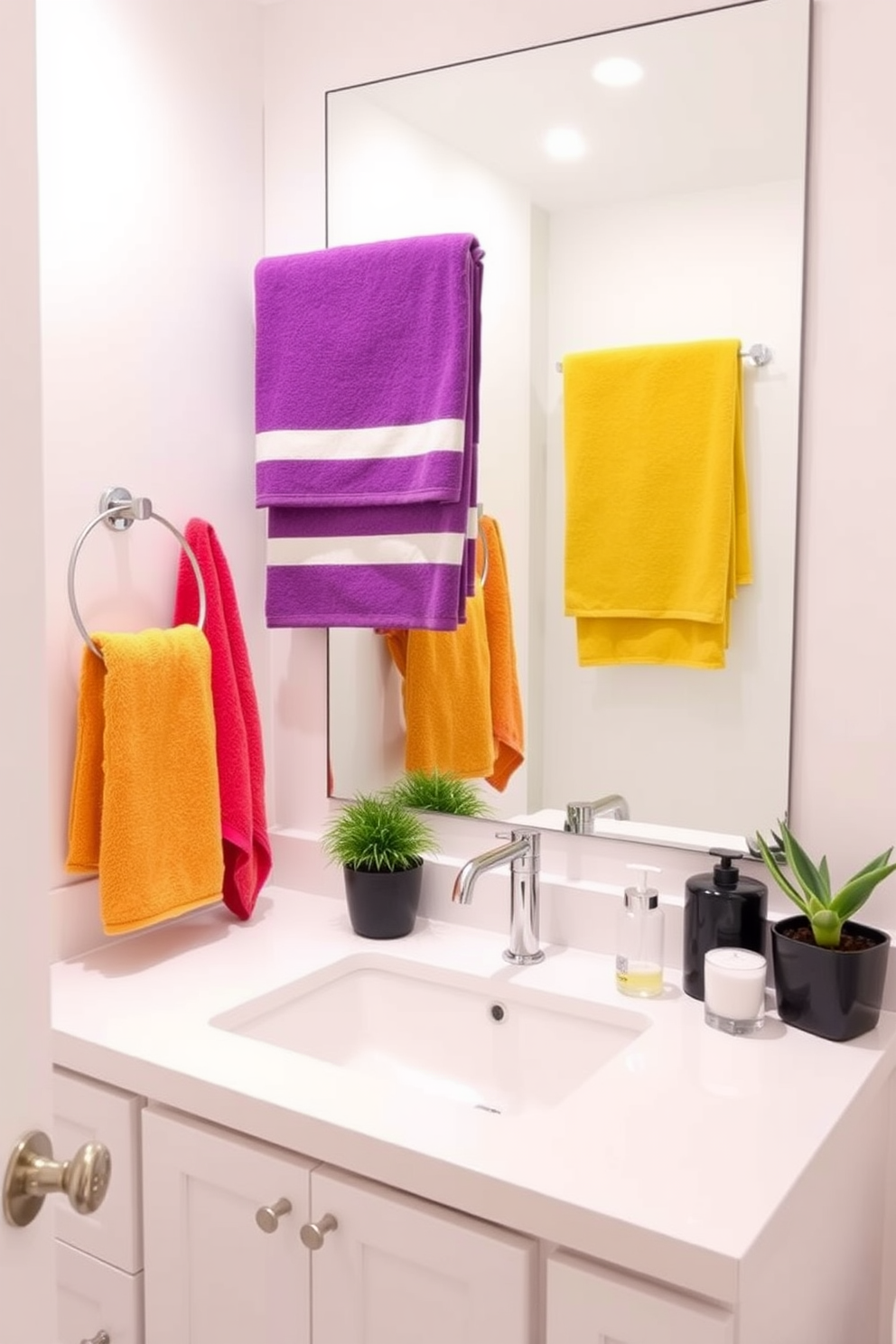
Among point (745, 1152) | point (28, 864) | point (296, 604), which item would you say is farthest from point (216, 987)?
point (28, 864)

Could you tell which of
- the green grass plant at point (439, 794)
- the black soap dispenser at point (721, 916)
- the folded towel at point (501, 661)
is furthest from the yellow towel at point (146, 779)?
the black soap dispenser at point (721, 916)

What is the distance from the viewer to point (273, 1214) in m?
1.19

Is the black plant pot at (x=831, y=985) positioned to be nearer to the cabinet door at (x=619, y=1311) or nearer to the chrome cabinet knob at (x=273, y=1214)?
the cabinet door at (x=619, y=1311)

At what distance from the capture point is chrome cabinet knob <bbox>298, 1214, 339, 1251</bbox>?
1.16m

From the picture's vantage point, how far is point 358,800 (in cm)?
182

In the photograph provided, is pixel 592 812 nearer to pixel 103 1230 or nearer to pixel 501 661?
pixel 501 661

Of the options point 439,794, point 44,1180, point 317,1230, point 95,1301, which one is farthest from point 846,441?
point 95,1301

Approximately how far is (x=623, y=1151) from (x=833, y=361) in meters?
0.96

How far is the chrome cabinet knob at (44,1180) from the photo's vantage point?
68 centimetres

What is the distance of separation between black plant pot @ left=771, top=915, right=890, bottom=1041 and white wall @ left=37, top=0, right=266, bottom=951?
0.93 m

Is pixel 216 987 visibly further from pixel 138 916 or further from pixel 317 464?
pixel 317 464

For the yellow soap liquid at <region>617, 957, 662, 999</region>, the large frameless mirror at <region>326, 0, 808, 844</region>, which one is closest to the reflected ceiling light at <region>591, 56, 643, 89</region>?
the large frameless mirror at <region>326, 0, 808, 844</region>

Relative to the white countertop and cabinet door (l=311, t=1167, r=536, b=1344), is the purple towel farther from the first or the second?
cabinet door (l=311, t=1167, r=536, b=1344)

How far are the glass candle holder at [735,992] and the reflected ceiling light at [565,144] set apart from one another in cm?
108
